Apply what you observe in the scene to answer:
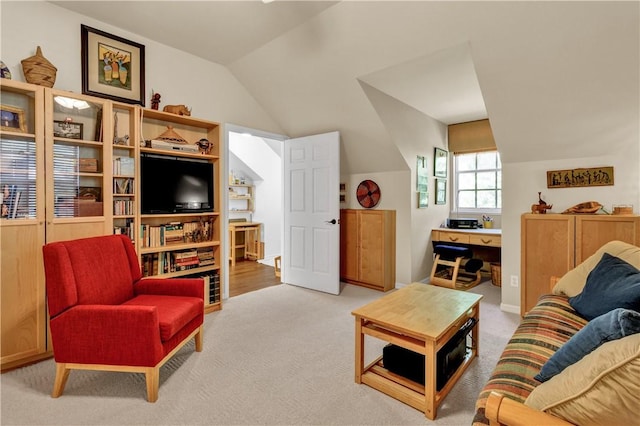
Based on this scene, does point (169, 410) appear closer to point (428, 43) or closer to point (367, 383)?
point (367, 383)

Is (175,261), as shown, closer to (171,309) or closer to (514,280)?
(171,309)

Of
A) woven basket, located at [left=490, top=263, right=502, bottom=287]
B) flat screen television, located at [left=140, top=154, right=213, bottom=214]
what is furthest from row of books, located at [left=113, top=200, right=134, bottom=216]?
woven basket, located at [left=490, top=263, right=502, bottom=287]

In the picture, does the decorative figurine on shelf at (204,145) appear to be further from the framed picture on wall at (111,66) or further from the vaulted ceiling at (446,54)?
the vaulted ceiling at (446,54)

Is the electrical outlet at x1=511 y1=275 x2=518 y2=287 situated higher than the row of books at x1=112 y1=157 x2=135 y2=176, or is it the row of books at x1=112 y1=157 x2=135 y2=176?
the row of books at x1=112 y1=157 x2=135 y2=176

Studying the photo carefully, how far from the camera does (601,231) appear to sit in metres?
2.58

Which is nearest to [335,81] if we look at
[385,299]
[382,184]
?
[382,184]

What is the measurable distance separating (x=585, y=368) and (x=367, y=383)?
1.27m

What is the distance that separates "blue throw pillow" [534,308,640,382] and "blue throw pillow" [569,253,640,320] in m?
0.62

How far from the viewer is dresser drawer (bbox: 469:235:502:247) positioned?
3914mm

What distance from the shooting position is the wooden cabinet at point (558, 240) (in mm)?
2516

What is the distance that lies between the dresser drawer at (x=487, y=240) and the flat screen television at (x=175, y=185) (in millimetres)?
3331

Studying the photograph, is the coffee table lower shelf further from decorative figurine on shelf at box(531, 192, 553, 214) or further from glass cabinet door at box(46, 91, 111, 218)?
glass cabinet door at box(46, 91, 111, 218)

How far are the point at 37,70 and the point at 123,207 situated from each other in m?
1.13

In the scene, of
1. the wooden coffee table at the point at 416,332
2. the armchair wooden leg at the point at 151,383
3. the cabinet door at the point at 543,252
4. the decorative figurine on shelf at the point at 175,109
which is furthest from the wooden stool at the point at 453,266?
the decorative figurine on shelf at the point at 175,109
